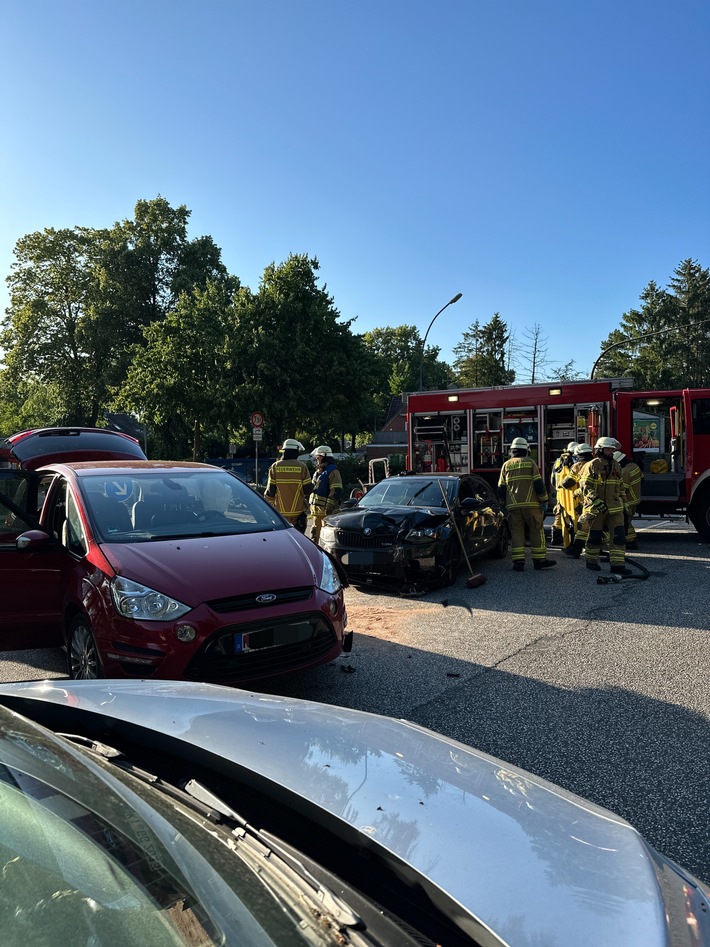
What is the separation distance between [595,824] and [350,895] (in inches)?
27.1

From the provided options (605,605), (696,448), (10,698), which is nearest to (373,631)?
(605,605)

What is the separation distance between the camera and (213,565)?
4.42 m

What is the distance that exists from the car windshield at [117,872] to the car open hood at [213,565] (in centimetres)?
272

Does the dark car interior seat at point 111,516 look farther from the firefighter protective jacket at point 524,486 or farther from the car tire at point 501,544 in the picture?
the car tire at point 501,544

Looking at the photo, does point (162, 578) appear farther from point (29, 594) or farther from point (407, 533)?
point (407, 533)

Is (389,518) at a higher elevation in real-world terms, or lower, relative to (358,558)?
higher

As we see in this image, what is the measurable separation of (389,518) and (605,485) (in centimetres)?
318

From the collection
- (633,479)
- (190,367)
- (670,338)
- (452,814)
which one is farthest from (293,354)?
(670,338)

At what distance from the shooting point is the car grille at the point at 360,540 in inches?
328

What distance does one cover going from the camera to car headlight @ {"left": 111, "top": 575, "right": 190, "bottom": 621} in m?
4.09

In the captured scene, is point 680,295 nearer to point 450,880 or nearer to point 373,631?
point 373,631

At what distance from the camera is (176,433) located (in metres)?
43.9

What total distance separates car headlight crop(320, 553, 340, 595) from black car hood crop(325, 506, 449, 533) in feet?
10.8

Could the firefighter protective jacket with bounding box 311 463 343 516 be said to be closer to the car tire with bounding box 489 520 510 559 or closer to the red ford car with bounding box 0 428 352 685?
the car tire with bounding box 489 520 510 559
